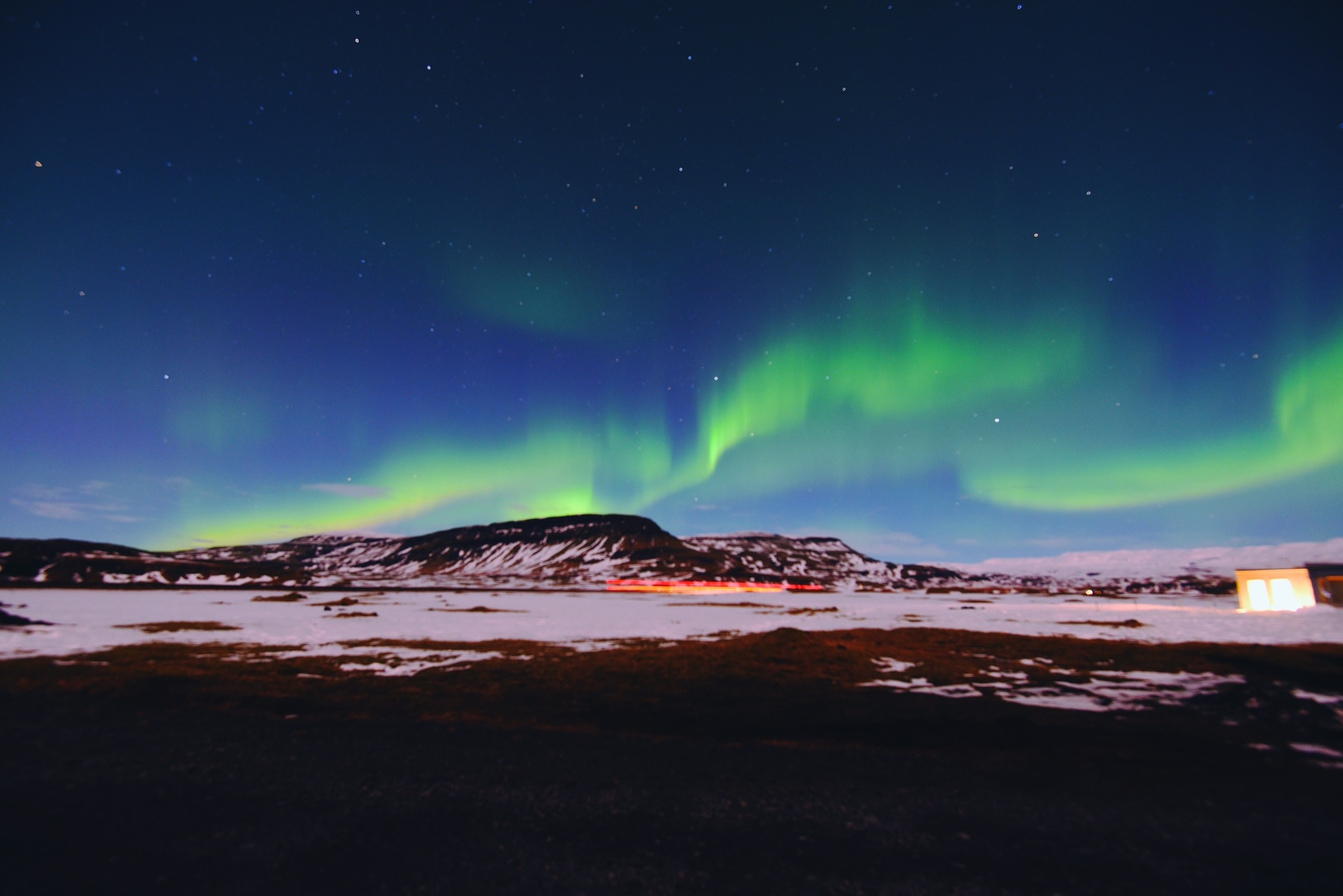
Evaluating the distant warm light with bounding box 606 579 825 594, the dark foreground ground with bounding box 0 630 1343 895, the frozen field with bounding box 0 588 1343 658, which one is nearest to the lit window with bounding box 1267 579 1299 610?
the frozen field with bounding box 0 588 1343 658

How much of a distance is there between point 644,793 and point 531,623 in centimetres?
3172

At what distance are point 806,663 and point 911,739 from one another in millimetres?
9611

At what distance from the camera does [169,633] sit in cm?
2759

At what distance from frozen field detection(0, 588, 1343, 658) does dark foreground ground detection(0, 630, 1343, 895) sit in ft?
41.0

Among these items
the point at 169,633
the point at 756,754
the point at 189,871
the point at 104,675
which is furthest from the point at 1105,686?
the point at 169,633

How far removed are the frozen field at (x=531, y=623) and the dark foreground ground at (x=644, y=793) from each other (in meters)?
12.5

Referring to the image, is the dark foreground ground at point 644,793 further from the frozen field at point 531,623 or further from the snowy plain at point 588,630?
the frozen field at point 531,623

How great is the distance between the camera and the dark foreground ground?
5461mm

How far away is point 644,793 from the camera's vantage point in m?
7.72

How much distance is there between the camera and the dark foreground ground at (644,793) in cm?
546

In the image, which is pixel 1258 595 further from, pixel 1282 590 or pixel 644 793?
pixel 644 793

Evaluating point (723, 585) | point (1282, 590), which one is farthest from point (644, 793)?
point (723, 585)

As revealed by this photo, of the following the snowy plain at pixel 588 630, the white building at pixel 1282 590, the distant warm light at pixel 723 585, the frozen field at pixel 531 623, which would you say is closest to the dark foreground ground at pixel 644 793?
the snowy plain at pixel 588 630

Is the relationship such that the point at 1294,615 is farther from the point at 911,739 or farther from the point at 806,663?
the point at 911,739
